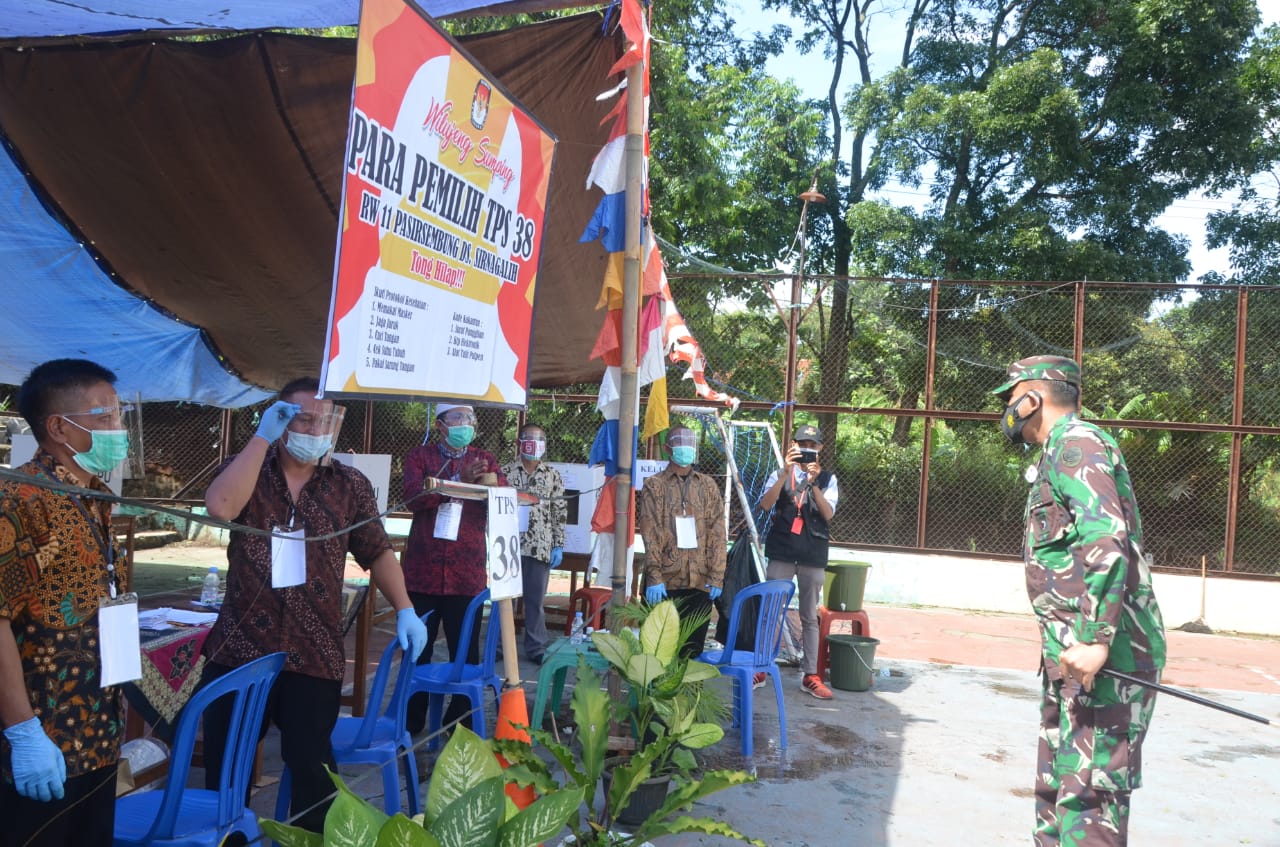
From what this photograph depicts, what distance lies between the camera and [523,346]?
3496mm

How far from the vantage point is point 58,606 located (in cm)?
229

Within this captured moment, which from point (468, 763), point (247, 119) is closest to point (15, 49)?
point (247, 119)

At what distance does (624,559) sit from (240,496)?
1726 millimetres

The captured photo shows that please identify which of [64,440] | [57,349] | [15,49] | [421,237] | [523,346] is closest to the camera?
[64,440]

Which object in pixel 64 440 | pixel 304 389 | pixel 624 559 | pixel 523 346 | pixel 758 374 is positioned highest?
pixel 758 374

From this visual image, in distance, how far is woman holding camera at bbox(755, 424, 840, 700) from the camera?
21.7 ft

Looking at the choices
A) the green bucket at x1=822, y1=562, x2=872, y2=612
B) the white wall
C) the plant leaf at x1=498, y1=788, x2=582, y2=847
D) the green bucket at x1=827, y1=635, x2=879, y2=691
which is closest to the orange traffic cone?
the plant leaf at x1=498, y1=788, x2=582, y2=847

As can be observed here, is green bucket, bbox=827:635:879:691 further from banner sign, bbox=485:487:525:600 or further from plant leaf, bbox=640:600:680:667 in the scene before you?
banner sign, bbox=485:487:525:600

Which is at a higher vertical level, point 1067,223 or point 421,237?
point 1067,223

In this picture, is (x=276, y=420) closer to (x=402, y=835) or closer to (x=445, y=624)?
(x=402, y=835)

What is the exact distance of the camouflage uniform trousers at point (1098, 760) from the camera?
2.97 meters

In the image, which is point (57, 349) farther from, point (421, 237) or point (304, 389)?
point (421, 237)

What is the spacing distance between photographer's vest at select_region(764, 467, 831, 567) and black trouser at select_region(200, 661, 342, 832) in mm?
4118

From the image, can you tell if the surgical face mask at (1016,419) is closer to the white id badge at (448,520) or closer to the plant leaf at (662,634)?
the plant leaf at (662,634)
